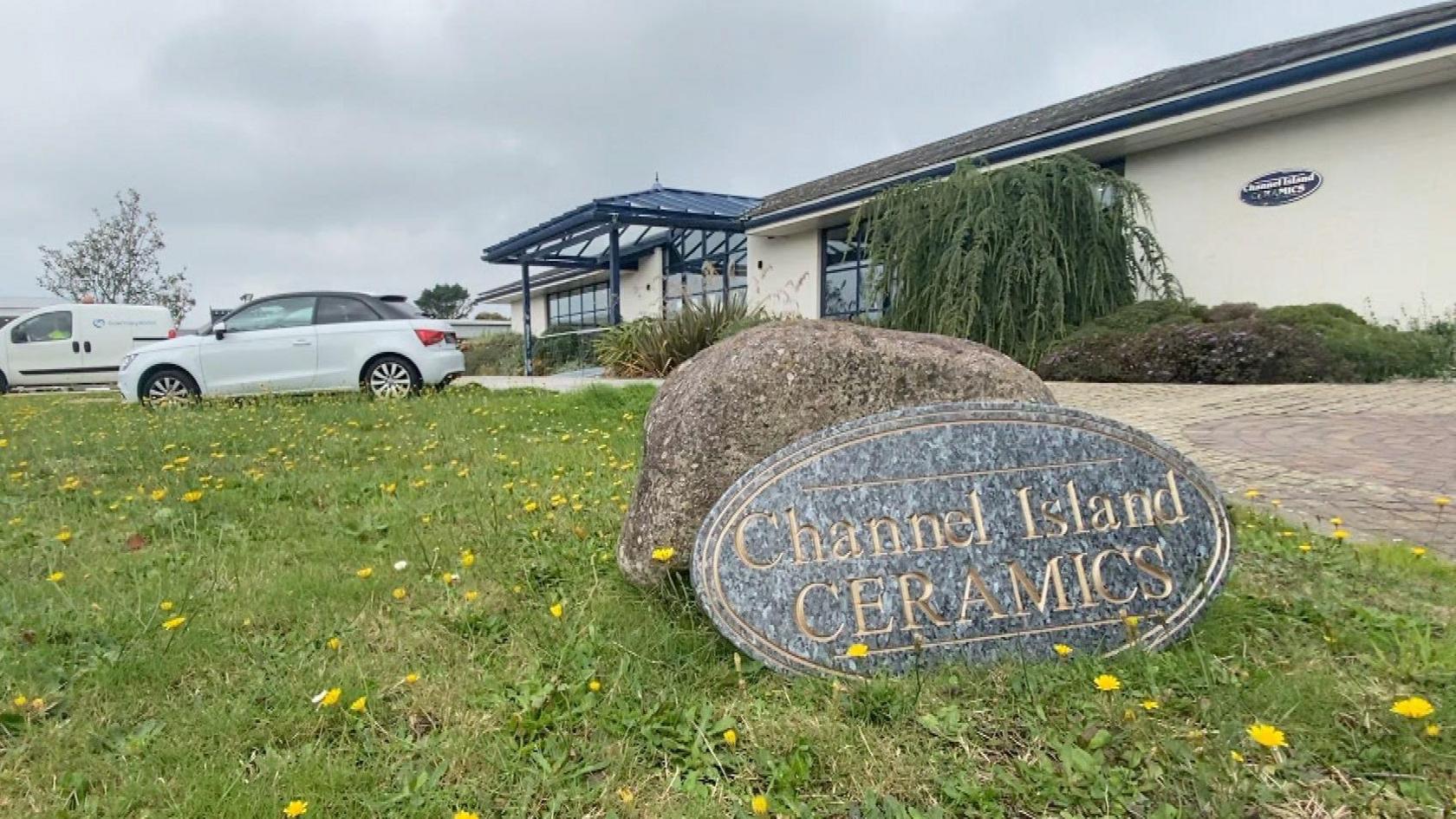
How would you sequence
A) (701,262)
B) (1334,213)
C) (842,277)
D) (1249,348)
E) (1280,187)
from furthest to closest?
(701,262), (842,277), (1280,187), (1334,213), (1249,348)

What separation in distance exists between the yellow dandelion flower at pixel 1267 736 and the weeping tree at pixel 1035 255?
8.33 metres

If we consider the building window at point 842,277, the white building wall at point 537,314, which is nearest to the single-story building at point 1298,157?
the building window at point 842,277

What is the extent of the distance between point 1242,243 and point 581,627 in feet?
34.5

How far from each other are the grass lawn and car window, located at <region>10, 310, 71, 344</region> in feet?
49.0

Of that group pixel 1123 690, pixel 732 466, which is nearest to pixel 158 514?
pixel 732 466

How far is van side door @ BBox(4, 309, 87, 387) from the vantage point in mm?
13625

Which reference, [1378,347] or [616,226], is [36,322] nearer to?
[616,226]

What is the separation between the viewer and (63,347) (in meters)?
13.7

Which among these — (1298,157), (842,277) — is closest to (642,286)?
(842,277)

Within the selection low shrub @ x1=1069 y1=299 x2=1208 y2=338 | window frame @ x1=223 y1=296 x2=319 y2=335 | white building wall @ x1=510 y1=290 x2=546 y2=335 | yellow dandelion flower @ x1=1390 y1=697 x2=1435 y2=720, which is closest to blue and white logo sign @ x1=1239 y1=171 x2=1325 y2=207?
low shrub @ x1=1069 y1=299 x2=1208 y2=338

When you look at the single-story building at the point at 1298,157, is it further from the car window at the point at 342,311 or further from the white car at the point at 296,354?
the car window at the point at 342,311

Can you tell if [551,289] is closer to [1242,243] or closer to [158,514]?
[1242,243]

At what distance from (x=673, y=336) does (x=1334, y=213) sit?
8349 millimetres

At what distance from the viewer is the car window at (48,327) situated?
1370 centimetres
